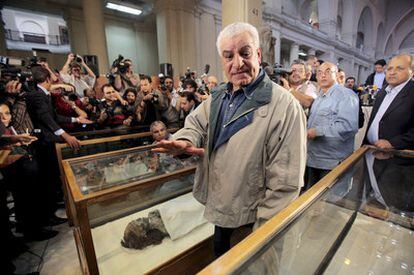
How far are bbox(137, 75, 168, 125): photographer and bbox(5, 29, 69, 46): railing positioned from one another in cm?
883

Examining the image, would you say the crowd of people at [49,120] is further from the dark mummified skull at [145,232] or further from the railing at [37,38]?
the railing at [37,38]

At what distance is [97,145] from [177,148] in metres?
2.35

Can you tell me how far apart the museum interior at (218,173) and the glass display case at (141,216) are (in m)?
Result: 0.01

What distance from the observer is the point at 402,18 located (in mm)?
24781

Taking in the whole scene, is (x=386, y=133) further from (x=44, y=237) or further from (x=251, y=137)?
(x=44, y=237)

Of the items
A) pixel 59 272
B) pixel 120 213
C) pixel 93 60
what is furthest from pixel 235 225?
pixel 93 60

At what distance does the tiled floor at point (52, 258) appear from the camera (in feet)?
6.84

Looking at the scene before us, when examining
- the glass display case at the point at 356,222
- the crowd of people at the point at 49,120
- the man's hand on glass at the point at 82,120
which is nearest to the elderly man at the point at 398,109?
the glass display case at the point at 356,222

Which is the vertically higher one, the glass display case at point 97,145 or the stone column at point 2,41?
the stone column at point 2,41

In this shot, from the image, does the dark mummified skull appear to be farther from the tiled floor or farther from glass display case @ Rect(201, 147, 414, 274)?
glass display case @ Rect(201, 147, 414, 274)

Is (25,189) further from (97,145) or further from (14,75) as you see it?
(14,75)

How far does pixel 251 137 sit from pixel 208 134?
29 centimetres

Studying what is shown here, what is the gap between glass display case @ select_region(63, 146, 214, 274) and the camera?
1795mm

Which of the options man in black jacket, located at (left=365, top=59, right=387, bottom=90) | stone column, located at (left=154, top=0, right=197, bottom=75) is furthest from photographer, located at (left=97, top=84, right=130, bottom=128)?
stone column, located at (left=154, top=0, right=197, bottom=75)
